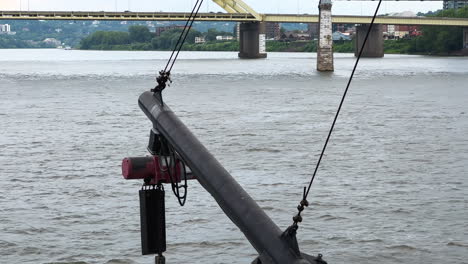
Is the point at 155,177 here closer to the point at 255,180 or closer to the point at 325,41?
the point at 255,180

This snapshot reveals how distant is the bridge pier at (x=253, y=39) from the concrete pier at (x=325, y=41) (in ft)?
111

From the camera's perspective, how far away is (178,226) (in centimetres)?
1585

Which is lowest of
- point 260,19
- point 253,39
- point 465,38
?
point 465,38

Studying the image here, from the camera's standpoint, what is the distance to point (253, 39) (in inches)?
5113

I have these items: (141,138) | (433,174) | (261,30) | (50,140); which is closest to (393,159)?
(433,174)

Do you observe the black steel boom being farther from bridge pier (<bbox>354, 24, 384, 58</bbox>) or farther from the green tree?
the green tree

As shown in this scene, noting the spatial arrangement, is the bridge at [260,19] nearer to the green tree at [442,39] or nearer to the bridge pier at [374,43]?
the bridge pier at [374,43]

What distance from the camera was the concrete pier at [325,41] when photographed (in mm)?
87438

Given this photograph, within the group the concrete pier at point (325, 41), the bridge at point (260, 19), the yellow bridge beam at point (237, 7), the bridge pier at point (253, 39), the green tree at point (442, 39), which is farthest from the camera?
the green tree at point (442, 39)

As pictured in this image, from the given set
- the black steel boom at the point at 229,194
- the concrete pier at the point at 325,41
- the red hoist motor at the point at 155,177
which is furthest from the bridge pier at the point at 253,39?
the black steel boom at the point at 229,194

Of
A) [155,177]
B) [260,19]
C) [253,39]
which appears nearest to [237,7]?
[260,19]

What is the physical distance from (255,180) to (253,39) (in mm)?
109965

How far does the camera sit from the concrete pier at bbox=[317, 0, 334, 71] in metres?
87.4

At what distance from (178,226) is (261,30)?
110548 millimetres
